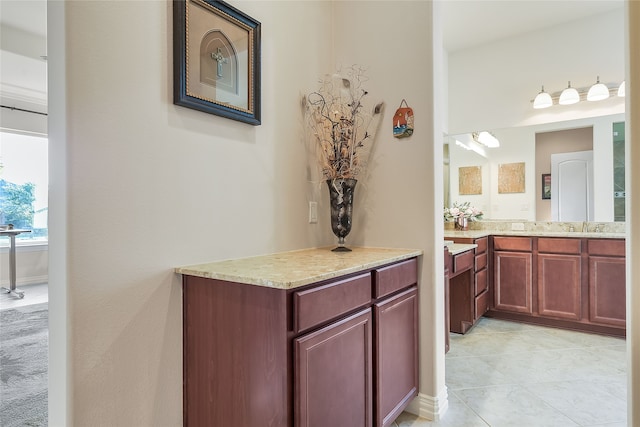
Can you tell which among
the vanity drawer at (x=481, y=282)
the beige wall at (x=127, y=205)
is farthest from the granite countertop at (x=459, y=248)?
the beige wall at (x=127, y=205)

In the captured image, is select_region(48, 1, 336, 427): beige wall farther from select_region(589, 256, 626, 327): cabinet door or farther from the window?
the window

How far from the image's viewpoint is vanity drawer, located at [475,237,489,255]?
11.0 ft

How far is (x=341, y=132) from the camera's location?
195 centimetres

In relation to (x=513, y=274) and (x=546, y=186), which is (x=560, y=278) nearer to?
(x=513, y=274)

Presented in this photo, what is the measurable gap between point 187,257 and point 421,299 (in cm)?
126

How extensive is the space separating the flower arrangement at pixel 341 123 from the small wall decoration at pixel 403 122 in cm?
14

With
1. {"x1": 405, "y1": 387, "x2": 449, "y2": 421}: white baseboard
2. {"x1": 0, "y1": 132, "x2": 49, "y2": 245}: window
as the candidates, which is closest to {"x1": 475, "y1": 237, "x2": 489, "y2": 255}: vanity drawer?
{"x1": 405, "y1": 387, "x2": 449, "y2": 421}: white baseboard

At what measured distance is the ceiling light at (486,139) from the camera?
160 inches

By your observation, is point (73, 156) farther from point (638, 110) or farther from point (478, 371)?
point (478, 371)

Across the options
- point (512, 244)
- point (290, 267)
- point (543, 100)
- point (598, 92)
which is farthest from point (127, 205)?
point (598, 92)

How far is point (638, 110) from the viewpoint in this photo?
1338mm

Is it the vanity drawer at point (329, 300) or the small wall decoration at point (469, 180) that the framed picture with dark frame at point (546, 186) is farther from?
the vanity drawer at point (329, 300)

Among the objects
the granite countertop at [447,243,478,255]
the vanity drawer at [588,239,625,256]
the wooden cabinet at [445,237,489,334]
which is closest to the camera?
the granite countertop at [447,243,478,255]

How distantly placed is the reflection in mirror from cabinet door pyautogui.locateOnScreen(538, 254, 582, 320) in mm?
584
